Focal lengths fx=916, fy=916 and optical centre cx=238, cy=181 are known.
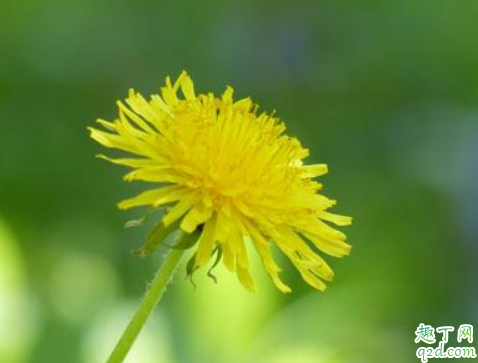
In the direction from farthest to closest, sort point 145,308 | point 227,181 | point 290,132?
point 290,132 → point 227,181 → point 145,308

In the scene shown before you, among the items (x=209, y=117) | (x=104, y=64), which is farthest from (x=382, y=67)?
(x=209, y=117)

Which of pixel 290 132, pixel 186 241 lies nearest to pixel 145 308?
pixel 186 241

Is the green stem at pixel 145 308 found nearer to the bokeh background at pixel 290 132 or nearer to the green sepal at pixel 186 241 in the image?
the green sepal at pixel 186 241

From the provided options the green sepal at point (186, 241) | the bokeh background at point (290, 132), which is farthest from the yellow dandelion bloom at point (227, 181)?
the bokeh background at point (290, 132)

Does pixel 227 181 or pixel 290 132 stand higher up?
pixel 290 132

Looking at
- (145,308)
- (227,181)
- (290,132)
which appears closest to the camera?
(145,308)

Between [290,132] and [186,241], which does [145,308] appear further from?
[290,132]
